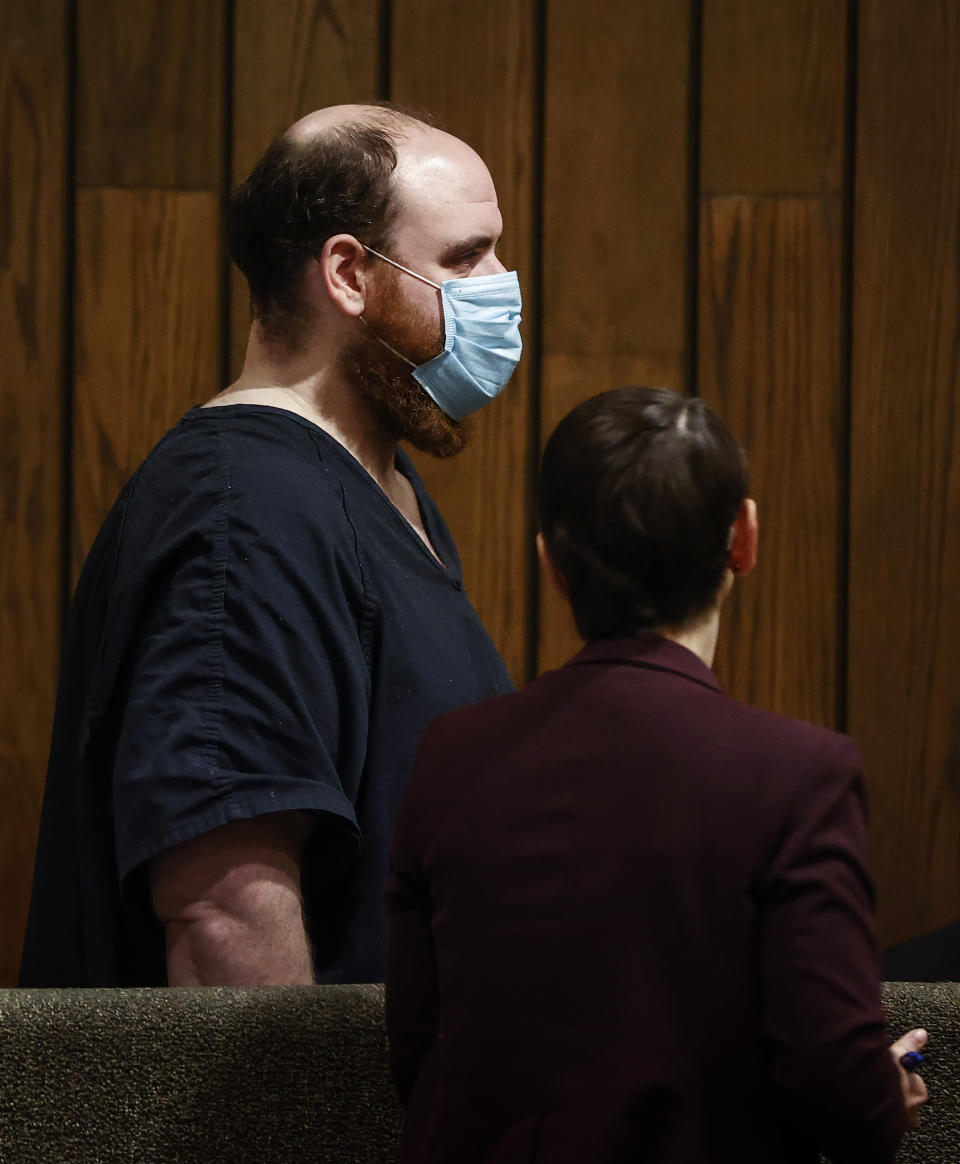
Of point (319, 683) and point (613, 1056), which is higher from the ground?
point (319, 683)

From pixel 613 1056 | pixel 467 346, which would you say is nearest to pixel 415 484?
pixel 467 346

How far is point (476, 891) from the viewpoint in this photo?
0.85 m

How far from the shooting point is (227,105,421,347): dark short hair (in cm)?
151

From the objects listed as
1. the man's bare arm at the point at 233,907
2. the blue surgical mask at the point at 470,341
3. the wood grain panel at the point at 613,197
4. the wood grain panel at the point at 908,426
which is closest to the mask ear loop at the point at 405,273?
the blue surgical mask at the point at 470,341

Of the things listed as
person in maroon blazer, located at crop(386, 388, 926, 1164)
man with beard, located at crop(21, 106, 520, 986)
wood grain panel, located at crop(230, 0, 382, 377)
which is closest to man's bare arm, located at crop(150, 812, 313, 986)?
man with beard, located at crop(21, 106, 520, 986)

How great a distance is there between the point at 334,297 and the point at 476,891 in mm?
833

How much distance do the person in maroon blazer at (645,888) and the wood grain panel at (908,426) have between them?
53.2 inches

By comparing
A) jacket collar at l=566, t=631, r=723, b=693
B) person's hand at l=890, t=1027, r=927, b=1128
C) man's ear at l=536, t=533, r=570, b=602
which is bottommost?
person's hand at l=890, t=1027, r=927, b=1128

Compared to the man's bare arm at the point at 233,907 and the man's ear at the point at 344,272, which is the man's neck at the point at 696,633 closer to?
the man's bare arm at the point at 233,907

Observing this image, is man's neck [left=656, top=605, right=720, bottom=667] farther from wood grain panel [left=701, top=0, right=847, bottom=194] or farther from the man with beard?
wood grain panel [left=701, top=0, right=847, bottom=194]

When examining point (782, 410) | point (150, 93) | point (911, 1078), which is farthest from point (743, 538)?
point (150, 93)

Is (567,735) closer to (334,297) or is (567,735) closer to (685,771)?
(685,771)

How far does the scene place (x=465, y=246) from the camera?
1559 mm

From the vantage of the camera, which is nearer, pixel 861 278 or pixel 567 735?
pixel 567 735
